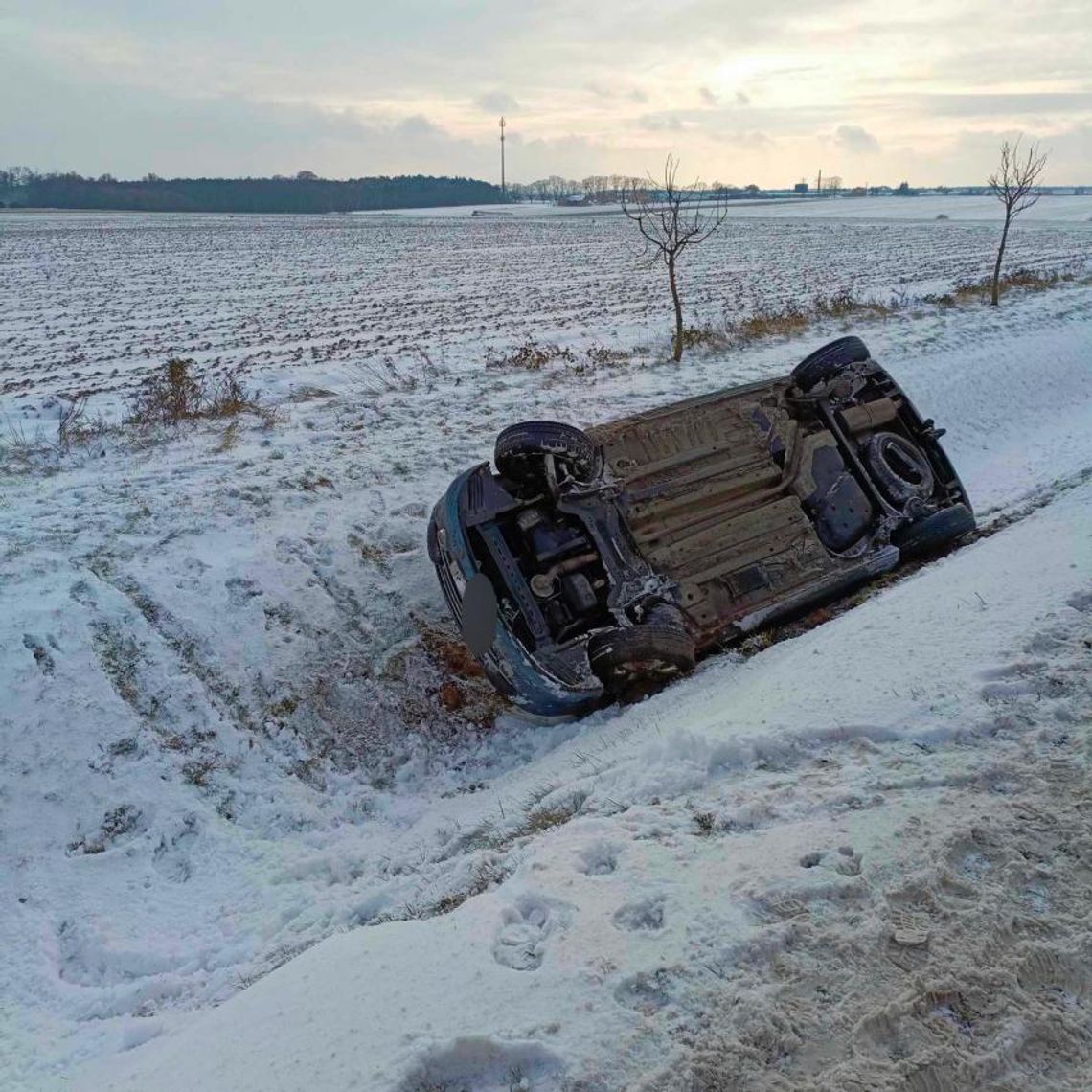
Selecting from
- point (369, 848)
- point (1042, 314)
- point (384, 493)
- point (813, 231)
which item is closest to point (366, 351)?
point (384, 493)

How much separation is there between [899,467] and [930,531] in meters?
0.66

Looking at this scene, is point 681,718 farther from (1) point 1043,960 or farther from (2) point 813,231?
(2) point 813,231

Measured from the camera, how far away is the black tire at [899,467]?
657 cm

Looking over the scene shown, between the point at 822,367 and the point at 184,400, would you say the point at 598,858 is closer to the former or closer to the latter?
the point at 822,367

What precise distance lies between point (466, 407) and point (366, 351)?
15.4 feet

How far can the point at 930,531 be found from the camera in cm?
636

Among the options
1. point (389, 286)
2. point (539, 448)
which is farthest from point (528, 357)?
point (389, 286)

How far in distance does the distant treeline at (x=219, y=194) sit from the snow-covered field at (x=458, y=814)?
96.5 m

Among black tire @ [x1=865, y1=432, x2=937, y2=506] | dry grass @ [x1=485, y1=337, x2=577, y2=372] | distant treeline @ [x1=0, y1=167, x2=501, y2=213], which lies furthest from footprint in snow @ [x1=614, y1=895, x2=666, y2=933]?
distant treeline @ [x1=0, y1=167, x2=501, y2=213]

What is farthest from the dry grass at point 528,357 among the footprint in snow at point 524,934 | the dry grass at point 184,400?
the footprint in snow at point 524,934

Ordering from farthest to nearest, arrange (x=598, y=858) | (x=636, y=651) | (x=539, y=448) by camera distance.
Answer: (x=539, y=448) → (x=636, y=651) → (x=598, y=858)

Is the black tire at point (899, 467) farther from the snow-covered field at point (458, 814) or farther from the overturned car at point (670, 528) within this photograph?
the snow-covered field at point (458, 814)

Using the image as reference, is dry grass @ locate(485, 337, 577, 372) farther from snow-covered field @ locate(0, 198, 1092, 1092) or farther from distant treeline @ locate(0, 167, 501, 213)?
distant treeline @ locate(0, 167, 501, 213)

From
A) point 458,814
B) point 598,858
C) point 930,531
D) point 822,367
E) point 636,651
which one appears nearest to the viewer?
point 598,858
